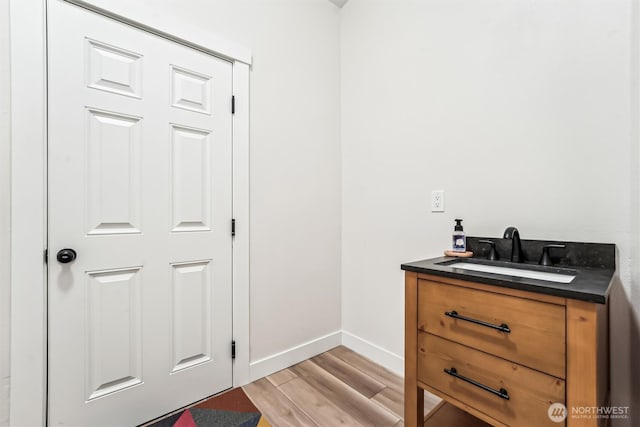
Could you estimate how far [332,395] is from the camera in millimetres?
1679

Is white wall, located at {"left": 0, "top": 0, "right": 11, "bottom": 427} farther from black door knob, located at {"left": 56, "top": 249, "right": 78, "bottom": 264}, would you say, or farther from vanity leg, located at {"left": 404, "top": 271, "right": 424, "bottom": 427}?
vanity leg, located at {"left": 404, "top": 271, "right": 424, "bottom": 427}

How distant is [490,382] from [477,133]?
1164mm

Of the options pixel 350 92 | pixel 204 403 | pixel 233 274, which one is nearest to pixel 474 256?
pixel 233 274

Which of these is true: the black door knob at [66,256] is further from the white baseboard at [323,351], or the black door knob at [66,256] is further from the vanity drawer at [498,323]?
A: the vanity drawer at [498,323]

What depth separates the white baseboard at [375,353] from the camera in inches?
75.3

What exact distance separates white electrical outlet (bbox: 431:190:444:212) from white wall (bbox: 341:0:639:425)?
0.11 feet

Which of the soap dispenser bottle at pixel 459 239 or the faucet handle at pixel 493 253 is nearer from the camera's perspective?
the faucet handle at pixel 493 253

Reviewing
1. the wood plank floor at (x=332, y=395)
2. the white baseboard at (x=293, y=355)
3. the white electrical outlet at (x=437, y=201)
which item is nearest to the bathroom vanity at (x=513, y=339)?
the wood plank floor at (x=332, y=395)

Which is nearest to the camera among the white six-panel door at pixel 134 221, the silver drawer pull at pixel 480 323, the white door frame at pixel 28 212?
the silver drawer pull at pixel 480 323

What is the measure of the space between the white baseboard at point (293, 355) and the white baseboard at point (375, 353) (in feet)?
0.33


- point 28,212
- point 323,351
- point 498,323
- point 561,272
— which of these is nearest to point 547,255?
point 561,272

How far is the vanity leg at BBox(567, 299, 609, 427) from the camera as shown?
2.64ft

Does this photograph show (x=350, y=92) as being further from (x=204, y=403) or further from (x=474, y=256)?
(x=204, y=403)

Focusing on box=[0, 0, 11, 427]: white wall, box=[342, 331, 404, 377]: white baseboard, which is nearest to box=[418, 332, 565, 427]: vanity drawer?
box=[342, 331, 404, 377]: white baseboard
